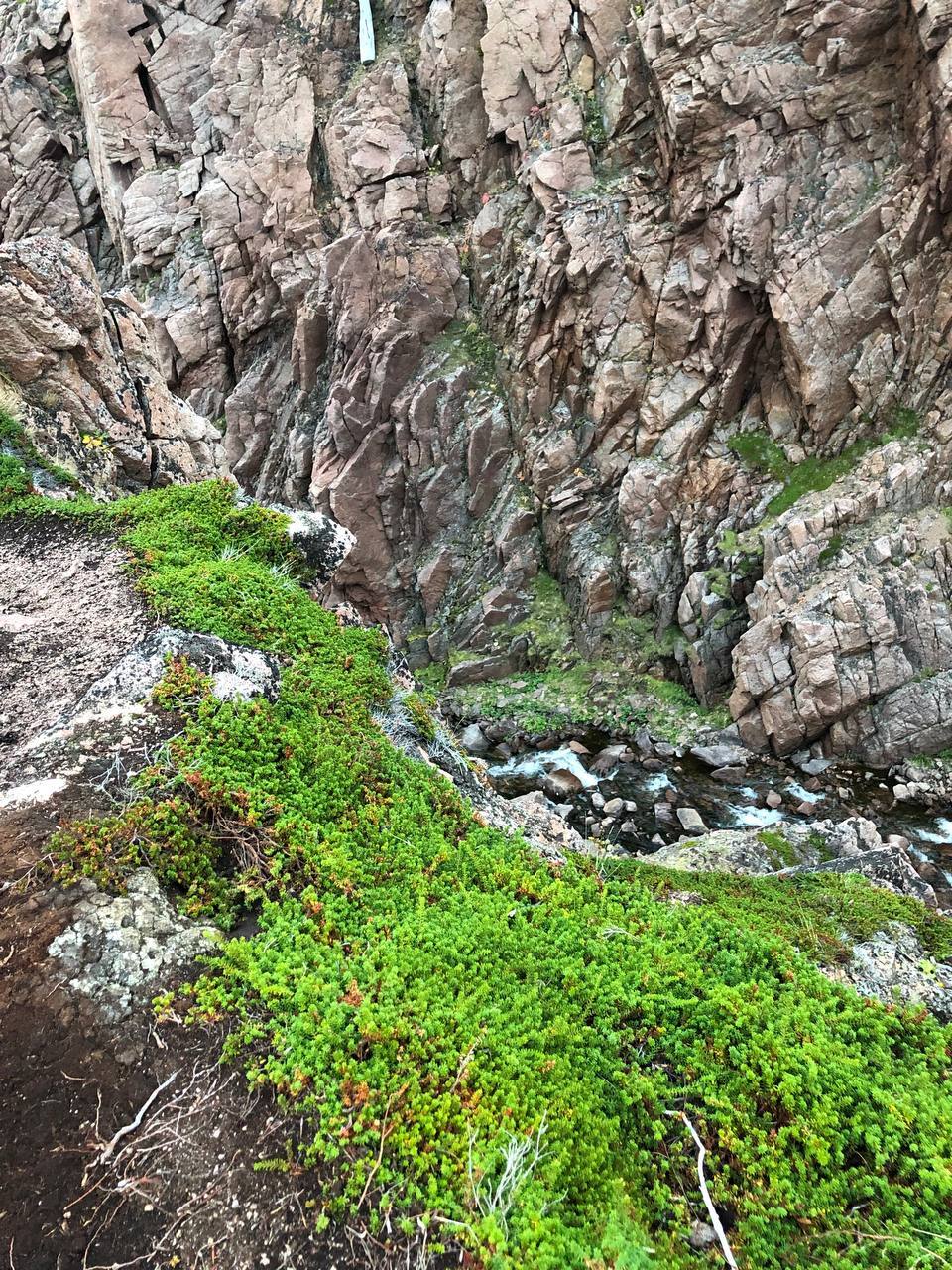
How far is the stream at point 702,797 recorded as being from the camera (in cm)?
2008

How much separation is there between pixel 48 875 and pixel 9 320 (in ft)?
43.0

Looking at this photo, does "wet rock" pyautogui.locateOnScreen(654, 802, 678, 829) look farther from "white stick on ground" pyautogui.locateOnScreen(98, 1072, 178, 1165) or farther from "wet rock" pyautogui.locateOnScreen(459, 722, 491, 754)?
"white stick on ground" pyautogui.locateOnScreen(98, 1072, 178, 1165)

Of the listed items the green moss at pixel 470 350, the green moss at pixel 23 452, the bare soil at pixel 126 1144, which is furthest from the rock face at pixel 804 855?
the green moss at pixel 470 350

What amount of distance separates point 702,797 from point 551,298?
26.1 meters

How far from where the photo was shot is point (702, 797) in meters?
22.6

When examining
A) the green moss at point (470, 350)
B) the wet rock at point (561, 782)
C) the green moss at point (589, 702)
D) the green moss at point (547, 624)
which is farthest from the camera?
the green moss at point (470, 350)

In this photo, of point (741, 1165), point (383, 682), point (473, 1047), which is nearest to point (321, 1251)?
point (473, 1047)

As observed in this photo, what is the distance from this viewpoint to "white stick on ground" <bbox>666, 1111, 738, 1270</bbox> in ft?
12.4

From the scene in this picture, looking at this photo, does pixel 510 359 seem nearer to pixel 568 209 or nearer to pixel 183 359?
pixel 568 209

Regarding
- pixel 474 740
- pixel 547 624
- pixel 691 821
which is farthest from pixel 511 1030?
pixel 547 624

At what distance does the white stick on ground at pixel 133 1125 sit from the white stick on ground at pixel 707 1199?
348 cm

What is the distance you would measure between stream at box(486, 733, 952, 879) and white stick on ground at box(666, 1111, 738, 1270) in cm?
1589

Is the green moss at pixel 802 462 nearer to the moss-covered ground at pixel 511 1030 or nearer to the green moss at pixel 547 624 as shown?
the green moss at pixel 547 624

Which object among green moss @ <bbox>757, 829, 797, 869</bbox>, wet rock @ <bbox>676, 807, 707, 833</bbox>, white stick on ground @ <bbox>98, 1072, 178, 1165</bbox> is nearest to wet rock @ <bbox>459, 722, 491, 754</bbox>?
wet rock @ <bbox>676, 807, 707, 833</bbox>
